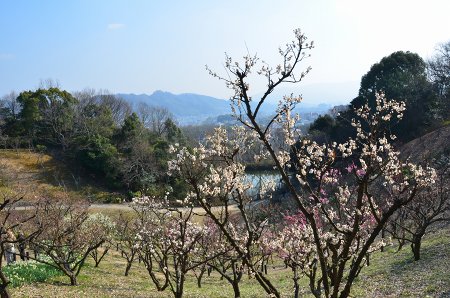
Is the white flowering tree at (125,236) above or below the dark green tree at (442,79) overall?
below

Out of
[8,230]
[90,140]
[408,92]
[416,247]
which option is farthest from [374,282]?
[90,140]

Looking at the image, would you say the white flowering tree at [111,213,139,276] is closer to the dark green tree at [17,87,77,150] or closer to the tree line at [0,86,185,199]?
the tree line at [0,86,185,199]

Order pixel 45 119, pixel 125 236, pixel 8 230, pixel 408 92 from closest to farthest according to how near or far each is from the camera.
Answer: pixel 8 230 → pixel 125 236 → pixel 408 92 → pixel 45 119

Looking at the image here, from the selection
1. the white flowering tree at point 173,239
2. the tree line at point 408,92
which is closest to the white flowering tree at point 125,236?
the white flowering tree at point 173,239

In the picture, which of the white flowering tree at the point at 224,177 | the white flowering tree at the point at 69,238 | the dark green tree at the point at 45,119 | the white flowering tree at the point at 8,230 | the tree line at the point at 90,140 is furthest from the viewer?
the dark green tree at the point at 45,119

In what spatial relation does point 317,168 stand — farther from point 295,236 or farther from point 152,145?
point 152,145

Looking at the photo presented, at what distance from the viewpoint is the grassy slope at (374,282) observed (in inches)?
632

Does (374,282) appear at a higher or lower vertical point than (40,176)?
lower

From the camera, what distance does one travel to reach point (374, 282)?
1836 centimetres

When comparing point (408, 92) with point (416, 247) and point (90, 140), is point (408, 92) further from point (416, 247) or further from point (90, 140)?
point (90, 140)

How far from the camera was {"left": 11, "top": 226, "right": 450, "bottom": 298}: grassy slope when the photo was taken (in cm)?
1605

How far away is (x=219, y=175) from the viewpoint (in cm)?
922

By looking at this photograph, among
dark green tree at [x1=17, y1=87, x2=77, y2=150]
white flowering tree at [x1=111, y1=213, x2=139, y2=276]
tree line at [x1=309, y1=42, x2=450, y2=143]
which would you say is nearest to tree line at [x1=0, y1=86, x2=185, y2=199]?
dark green tree at [x1=17, y1=87, x2=77, y2=150]

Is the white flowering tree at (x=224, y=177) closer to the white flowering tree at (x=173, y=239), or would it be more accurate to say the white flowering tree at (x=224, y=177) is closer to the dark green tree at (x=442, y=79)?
the white flowering tree at (x=173, y=239)
